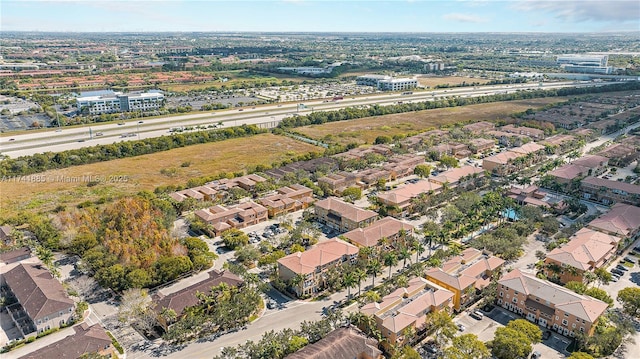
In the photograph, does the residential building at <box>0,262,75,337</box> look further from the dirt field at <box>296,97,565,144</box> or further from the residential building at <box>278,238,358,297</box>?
the dirt field at <box>296,97,565,144</box>

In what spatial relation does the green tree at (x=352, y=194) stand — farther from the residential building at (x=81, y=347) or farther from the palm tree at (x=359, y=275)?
the residential building at (x=81, y=347)

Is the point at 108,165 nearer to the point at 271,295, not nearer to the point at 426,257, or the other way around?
the point at 271,295

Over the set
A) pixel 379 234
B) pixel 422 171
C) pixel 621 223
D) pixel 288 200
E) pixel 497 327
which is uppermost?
pixel 422 171

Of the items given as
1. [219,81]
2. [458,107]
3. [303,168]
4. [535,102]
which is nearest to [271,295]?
[303,168]

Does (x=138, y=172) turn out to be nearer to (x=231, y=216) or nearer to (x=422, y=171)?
(x=231, y=216)

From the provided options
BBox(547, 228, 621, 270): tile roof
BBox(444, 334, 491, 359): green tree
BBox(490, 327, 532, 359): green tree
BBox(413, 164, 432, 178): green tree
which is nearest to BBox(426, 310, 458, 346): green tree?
BBox(444, 334, 491, 359): green tree

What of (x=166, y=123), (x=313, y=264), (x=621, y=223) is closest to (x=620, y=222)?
(x=621, y=223)

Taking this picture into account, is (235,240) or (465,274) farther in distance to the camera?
(235,240)
